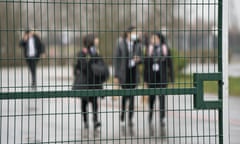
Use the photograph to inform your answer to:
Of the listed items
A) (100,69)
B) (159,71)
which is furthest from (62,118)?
(159,71)

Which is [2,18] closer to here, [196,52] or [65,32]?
[65,32]

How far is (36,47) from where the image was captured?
18.2m

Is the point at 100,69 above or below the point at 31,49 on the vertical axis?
below

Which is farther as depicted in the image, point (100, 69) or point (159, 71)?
point (159, 71)

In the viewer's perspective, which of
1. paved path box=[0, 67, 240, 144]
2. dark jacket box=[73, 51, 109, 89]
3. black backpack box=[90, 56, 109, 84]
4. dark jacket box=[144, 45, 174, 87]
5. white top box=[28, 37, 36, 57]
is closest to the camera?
paved path box=[0, 67, 240, 144]

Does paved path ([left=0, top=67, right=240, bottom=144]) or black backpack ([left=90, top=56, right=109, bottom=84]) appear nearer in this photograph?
paved path ([left=0, top=67, right=240, bottom=144])

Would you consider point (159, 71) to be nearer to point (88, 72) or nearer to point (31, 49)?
point (88, 72)

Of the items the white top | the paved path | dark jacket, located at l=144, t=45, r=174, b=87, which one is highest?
the white top

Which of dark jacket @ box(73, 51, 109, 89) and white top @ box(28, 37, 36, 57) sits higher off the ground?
white top @ box(28, 37, 36, 57)

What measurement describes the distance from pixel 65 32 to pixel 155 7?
3.23ft

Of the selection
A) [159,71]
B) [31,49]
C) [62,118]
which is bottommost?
[62,118]

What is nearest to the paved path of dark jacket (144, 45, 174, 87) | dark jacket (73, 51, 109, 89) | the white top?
dark jacket (73, 51, 109, 89)

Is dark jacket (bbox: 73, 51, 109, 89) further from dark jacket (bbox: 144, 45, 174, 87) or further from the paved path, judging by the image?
dark jacket (bbox: 144, 45, 174, 87)

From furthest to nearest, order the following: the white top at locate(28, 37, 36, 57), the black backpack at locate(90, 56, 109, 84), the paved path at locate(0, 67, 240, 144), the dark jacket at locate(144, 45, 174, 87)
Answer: the white top at locate(28, 37, 36, 57) < the black backpack at locate(90, 56, 109, 84) < the dark jacket at locate(144, 45, 174, 87) < the paved path at locate(0, 67, 240, 144)
